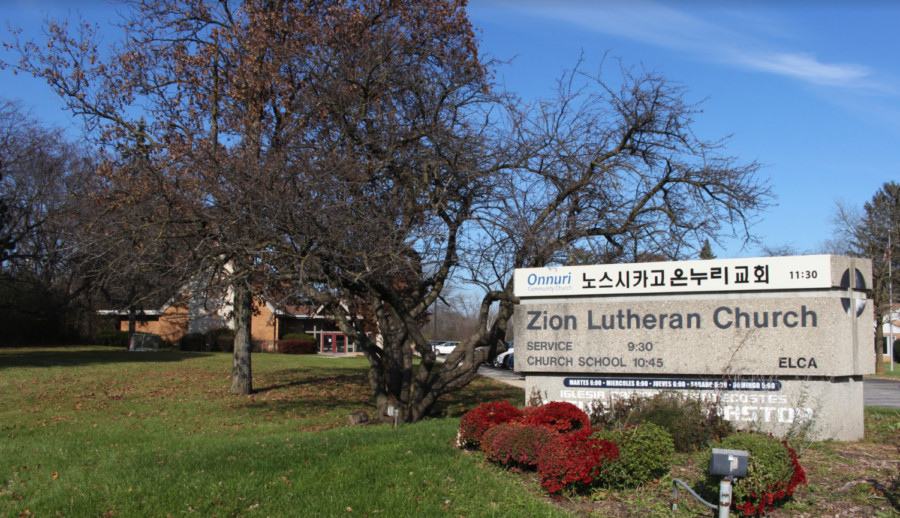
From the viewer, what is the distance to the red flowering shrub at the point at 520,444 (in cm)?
707

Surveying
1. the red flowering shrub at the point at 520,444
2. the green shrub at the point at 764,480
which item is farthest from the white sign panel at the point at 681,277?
the green shrub at the point at 764,480

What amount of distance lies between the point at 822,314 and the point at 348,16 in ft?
41.7

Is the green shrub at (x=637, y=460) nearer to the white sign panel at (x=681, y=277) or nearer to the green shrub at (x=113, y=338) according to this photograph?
the white sign panel at (x=681, y=277)

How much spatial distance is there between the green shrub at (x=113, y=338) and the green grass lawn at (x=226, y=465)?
1070 inches

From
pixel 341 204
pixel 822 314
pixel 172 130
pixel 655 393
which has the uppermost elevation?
pixel 172 130

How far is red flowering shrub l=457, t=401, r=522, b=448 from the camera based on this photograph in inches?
323

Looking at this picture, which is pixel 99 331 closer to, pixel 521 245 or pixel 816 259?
pixel 521 245

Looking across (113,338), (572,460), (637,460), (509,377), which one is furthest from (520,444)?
(113,338)

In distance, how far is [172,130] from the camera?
17078 mm

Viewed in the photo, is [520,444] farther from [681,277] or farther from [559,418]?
[681,277]

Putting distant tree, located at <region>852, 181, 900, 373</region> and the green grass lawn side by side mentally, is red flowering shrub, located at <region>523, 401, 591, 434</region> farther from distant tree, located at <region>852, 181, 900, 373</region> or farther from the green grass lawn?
distant tree, located at <region>852, 181, 900, 373</region>

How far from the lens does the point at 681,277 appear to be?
9328 millimetres

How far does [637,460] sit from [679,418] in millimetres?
1513

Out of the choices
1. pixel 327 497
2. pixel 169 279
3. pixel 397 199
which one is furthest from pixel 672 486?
pixel 169 279
